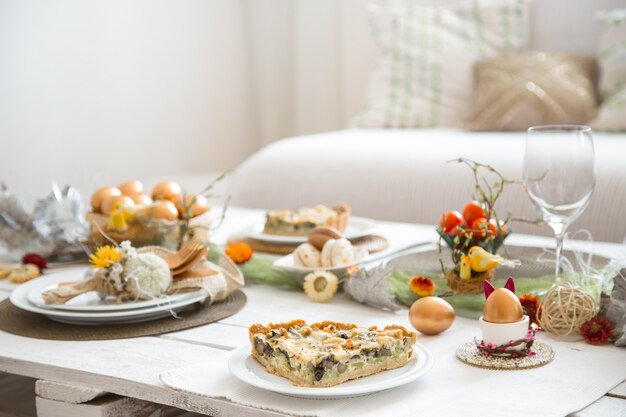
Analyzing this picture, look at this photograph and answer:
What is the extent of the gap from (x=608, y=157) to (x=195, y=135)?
7.18ft

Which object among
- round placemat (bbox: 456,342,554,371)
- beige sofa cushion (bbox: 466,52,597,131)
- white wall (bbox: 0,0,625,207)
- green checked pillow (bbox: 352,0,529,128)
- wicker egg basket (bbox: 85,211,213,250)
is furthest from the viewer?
white wall (bbox: 0,0,625,207)

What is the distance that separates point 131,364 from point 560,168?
21.9 inches

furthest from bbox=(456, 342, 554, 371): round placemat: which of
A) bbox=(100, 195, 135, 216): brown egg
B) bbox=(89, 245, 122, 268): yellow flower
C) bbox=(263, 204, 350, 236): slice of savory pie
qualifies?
bbox=(100, 195, 135, 216): brown egg

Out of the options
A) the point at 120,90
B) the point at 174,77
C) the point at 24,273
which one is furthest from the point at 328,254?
the point at 174,77

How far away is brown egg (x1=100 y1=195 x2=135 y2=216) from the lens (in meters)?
1.43

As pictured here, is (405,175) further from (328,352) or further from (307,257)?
(328,352)

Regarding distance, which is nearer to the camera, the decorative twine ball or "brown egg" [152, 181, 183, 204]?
the decorative twine ball

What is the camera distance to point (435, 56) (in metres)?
2.96

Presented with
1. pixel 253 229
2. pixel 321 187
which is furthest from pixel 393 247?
pixel 321 187

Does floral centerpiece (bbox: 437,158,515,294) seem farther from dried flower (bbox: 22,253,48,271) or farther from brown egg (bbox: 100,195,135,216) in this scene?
dried flower (bbox: 22,253,48,271)

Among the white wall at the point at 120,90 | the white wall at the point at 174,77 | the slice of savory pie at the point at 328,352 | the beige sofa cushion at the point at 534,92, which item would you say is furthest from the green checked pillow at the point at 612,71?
the slice of savory pie at the point at 328,352

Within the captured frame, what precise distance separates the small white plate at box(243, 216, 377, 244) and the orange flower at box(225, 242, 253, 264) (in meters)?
0.11

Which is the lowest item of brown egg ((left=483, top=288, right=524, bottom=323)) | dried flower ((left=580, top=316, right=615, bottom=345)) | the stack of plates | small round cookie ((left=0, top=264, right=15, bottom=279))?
small round cookie ((left=0, top=264, right=15, bottom=279))

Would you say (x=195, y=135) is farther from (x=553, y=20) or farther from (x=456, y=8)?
(x=553, y=20)
